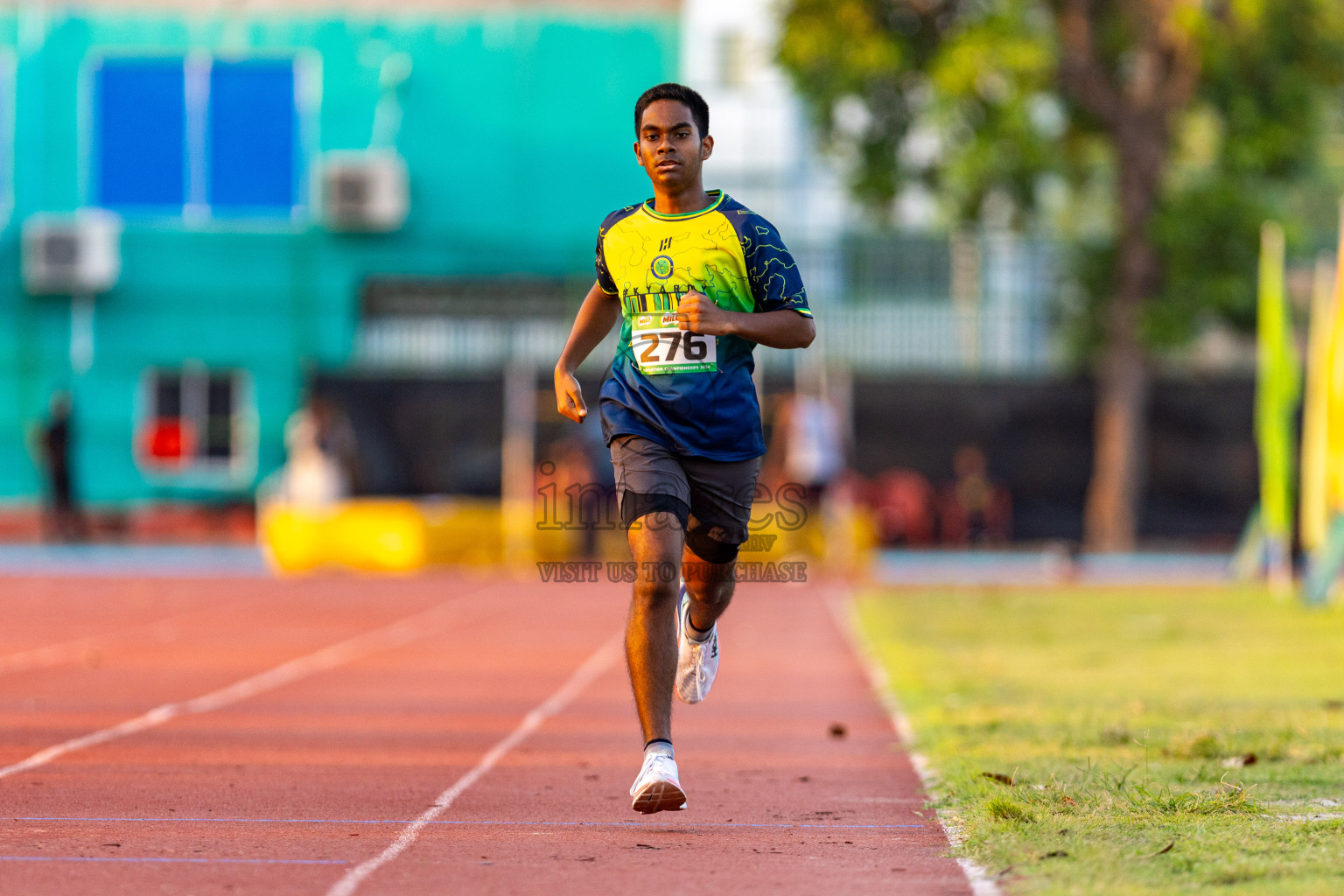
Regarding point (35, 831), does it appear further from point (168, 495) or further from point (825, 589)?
point (168, 495)

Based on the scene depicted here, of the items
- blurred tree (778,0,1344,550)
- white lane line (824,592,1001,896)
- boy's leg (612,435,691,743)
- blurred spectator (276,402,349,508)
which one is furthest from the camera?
blurred tree (778,0,1344,550)

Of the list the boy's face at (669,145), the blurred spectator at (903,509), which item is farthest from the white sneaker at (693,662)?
the blurred spectator at (903,509)

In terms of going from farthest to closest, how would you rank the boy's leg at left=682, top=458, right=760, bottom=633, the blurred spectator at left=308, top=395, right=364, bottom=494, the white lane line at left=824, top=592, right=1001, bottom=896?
the blurred spectator at left=308, top=395, right=364, bottom=494 → the boy's leg at left=682, top=458, right=760, bottom=633 → the white lane line at left=824, top=592, right=1001, bottom=896

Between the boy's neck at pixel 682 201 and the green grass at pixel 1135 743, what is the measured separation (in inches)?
76.0

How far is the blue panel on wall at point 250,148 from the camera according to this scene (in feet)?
102

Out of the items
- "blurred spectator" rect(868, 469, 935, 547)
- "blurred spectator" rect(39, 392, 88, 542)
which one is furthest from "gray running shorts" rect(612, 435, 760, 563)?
"blurred spectator" rect(39, 392, 88, 542)

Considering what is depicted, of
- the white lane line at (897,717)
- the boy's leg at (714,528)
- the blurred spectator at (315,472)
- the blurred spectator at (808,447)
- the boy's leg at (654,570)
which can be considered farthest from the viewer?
the blurred spectator at (315,472)

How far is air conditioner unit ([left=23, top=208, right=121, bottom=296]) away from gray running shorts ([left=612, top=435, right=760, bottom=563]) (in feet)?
84.9

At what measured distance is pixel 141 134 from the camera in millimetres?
31234

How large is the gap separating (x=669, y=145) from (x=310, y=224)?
2586cm

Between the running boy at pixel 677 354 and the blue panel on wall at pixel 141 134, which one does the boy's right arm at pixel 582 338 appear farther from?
the blue panel on wall at pixel 141 134

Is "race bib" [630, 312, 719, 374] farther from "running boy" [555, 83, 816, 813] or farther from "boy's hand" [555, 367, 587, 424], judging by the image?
"boy's hand" [555, 367, 587, 424]

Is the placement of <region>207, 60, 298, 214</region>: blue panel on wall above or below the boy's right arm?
above

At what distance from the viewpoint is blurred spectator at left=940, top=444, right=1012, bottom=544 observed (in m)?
27.6
